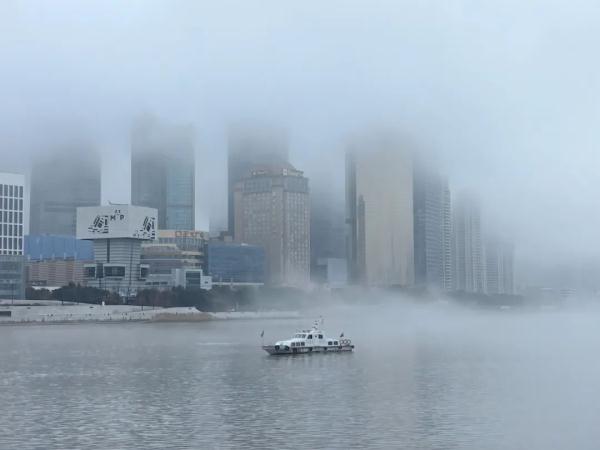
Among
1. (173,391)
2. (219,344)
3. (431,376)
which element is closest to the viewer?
(173,391)

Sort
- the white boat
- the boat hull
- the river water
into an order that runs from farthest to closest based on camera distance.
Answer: the white boat, the boat hull, the river water

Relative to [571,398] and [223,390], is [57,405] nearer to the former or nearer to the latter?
[223,390]

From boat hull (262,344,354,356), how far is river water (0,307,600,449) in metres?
2.43

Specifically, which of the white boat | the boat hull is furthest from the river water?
the white boat

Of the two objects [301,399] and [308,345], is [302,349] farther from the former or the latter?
[301,399]

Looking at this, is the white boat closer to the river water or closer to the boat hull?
the boat hull

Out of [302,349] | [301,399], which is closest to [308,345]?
[302,349]

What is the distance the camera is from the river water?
60344 millimetres

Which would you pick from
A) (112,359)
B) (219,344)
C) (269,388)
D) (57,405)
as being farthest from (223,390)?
(219,344)

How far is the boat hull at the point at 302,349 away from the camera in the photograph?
409 feet

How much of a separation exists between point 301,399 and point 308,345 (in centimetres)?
5061

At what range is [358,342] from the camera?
157750 millimetres

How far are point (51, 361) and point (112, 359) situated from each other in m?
7.57

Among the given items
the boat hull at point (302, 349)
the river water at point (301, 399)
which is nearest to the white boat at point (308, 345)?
the boat hull at point (302, 349)
